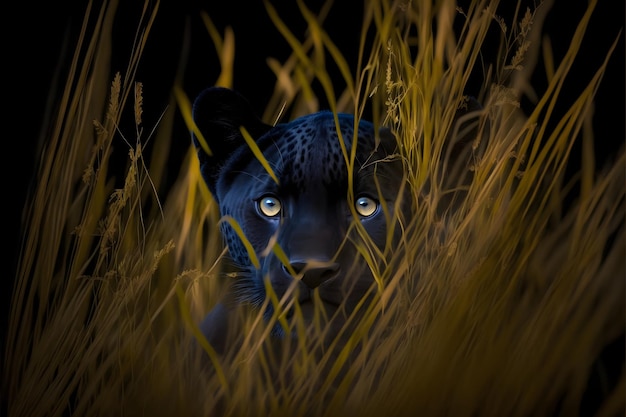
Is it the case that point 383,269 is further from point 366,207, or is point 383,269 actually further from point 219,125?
point 219,125

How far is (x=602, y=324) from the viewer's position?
2660mm

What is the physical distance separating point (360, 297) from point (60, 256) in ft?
3.09

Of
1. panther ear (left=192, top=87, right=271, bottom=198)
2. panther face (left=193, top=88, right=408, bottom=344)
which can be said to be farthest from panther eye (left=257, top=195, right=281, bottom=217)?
panther ear (left=192, top=87, right=271, bottom=198)

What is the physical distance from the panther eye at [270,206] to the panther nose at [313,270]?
0.27m

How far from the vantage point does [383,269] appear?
2549mm

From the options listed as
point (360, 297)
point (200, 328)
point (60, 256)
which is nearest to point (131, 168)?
point (60, 256)

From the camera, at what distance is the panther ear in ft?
8.79

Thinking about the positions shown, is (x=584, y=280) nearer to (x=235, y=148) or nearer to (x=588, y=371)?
(x=588, y=371)

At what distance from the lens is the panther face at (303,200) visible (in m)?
2.54

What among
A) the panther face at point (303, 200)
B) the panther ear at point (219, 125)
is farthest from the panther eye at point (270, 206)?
the panther ear at point (219, 125)

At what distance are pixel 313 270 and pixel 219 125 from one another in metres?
0.61

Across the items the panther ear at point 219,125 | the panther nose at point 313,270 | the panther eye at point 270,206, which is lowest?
the panther nose at point 313,270

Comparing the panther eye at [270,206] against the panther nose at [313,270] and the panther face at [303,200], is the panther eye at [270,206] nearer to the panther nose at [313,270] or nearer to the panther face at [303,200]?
the panther face at [303,200]

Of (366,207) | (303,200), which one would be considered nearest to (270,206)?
(303,200)
